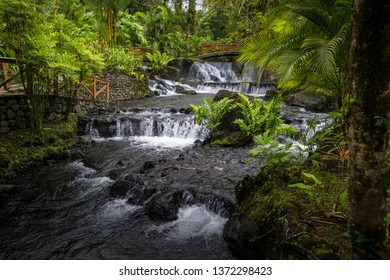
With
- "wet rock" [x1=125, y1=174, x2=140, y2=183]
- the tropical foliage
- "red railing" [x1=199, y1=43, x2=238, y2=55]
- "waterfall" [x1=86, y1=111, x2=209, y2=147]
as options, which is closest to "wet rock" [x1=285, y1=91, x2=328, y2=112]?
"waterfall" [x1=86, y1=111, x2=209, y2=147]

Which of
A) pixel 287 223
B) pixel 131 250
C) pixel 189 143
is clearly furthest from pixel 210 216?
pixel 189 143

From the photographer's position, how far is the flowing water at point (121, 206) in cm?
383

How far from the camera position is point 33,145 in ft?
24.7

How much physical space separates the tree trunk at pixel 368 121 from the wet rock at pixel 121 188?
4.33 metres

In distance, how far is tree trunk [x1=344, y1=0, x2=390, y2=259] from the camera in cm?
152

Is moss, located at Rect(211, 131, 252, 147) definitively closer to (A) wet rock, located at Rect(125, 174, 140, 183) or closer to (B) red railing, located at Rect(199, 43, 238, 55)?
(A) wet rock, located at Rect(125, 174, 140, 183)

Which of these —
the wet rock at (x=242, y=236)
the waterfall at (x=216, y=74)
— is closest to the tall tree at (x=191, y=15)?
the waterfall at (x=216, y=74)

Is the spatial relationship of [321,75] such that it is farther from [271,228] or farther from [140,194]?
[140,194]

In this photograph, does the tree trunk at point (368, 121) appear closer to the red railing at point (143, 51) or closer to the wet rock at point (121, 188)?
the wet rock at point (121, 188)

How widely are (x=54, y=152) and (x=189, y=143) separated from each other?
419 centimetres

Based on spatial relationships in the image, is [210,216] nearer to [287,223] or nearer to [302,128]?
[287,223]

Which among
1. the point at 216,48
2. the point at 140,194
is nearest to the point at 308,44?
the point at 140,194

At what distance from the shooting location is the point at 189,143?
9023mm

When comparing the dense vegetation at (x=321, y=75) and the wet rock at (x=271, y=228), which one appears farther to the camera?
the wet rock at (x=271, y=228)
